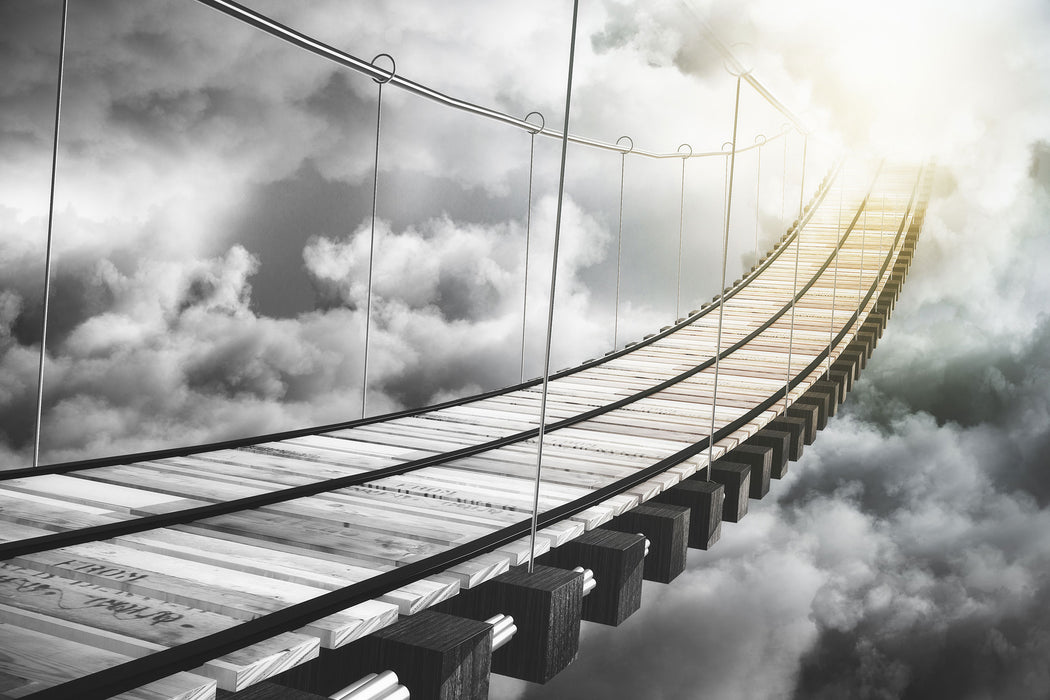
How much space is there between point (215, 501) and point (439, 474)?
1.56 feet

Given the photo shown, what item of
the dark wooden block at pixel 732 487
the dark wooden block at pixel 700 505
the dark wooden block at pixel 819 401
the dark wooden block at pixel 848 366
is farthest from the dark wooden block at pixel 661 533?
the dark wooden block at pixel 848 366

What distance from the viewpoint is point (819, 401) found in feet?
10.9

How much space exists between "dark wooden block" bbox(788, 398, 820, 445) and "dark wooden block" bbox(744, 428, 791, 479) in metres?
0.33

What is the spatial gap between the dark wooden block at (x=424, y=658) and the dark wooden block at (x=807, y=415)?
2.09 m

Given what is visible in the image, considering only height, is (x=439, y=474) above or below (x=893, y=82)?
below

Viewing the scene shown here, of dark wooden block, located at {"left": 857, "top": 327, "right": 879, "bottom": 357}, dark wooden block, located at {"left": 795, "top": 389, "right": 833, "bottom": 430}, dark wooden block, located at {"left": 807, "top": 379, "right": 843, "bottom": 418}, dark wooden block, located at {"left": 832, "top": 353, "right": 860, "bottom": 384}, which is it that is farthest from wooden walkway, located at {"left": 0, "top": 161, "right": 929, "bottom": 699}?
dark wooden block, located at {"left": 857, "top": 327, "right": 879, "bottom": 357}

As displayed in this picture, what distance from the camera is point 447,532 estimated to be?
143 centimetres

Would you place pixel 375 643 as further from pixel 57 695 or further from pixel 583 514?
pixel 583 514

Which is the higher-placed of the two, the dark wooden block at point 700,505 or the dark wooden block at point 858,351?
the dark wooden block at point 858,351

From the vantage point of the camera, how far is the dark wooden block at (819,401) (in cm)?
332

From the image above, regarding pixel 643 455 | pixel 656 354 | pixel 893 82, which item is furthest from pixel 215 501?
pixel 893 82

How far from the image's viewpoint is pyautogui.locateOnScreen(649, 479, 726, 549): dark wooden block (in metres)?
1.92

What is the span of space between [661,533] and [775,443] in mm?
986

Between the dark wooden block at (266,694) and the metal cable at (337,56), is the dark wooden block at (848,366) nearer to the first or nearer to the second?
the metal cable at (337,56)
